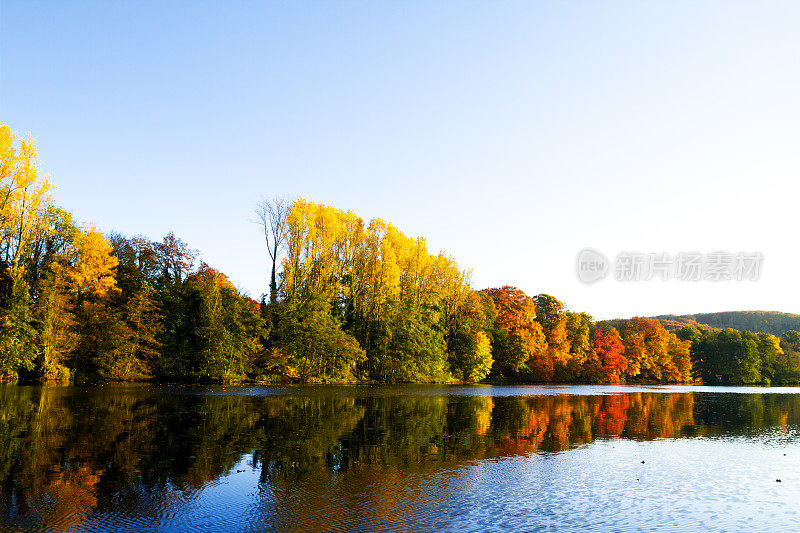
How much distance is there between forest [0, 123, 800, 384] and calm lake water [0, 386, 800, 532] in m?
26.6

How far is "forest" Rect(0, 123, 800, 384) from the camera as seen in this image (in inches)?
1868

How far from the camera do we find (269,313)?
62.1 m

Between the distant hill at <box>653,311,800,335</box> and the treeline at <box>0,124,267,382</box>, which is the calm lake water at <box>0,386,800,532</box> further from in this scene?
the distant hill at <box>653,311,800,335</box>

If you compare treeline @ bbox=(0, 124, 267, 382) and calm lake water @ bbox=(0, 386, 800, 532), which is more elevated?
treeline @ bbox=(0, 124, 267, 382)

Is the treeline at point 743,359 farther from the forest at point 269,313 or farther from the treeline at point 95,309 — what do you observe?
the treeline at point 95,309

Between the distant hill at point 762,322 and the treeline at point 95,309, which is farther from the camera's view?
the distant hill at point 762,322

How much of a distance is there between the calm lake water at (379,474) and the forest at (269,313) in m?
26.6

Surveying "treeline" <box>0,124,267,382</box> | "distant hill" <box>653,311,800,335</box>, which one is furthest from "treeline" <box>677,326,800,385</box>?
"treeline" <box>0,124,267,382</box>

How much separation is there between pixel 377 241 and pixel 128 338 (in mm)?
29760

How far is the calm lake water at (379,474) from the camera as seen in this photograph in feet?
31.7

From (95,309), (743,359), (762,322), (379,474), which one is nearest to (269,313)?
(95,309)

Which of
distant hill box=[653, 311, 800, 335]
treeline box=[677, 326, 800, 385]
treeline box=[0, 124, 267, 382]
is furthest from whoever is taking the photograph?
distant hill box=[653, 311, 800, 335]

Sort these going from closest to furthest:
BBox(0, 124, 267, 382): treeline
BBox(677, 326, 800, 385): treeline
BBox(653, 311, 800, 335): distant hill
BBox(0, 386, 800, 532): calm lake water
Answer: BBox(0, 386, 800, 532): calm lake water
BBox(0, 124, 267, 382): treeline
BBox(677, 326, 800, 385): treeline
BBox(653, 311, 800, 335): distant hill

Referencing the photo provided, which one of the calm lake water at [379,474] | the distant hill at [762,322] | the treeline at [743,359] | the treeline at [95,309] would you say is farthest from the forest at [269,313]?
the distant hill at [762,322]
